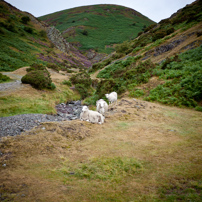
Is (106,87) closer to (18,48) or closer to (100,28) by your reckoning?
(18,48)

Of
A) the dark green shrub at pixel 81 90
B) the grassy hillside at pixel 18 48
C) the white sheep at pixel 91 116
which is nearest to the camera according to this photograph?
the white sheep at pixel 91 116

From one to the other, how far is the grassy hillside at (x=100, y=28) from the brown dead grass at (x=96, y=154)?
82.5 metres

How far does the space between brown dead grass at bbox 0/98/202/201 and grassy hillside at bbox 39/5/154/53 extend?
82.5 metres

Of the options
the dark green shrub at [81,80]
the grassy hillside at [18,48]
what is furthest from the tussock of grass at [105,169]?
the grassy hillside at [18,48]

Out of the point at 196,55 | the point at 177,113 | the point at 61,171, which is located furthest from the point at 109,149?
the point at 196,55

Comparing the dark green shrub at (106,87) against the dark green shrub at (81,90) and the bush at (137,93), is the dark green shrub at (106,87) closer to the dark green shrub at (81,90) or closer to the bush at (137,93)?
the bush at (137,93)

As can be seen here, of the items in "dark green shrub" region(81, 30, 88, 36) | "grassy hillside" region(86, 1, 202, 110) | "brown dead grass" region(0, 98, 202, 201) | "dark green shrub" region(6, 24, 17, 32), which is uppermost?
"dark green shrub" region(81, 30, 88, 36)

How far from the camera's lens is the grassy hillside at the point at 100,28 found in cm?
9228

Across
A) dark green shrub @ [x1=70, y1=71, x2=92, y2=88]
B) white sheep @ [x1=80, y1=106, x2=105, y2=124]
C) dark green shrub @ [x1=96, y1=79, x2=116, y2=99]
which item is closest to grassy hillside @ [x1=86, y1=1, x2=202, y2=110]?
dark green shrub @ [x1=96, y1=79, x2=116, y2=99]

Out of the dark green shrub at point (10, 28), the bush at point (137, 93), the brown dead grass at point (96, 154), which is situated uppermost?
the dark green shrub at point (10, 28)

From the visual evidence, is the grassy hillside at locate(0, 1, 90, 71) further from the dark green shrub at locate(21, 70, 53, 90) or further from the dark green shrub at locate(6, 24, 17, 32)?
the dark green shrub at locate(21, 70, 53, 90)

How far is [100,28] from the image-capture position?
111 m

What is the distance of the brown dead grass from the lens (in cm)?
350

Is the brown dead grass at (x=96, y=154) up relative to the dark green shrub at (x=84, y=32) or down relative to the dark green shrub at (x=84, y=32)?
down
